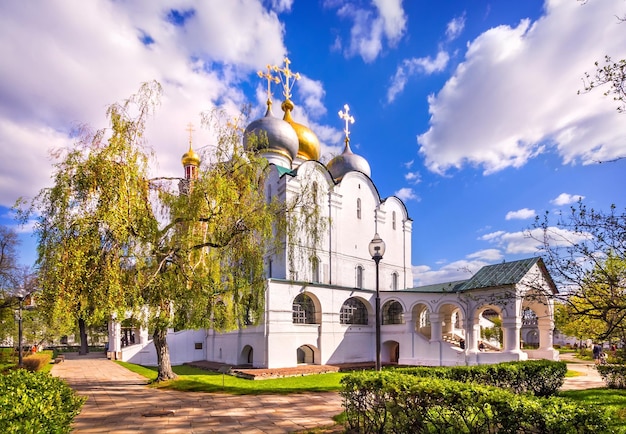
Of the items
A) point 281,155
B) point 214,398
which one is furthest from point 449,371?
point 281,155

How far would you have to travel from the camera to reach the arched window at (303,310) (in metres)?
22.3

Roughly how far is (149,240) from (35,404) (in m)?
7.73

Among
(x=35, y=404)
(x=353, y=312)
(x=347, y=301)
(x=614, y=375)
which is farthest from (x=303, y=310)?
(x=35, y=404)

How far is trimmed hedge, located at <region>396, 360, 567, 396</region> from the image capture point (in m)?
10.1

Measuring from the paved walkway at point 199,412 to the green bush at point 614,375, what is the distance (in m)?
1.19

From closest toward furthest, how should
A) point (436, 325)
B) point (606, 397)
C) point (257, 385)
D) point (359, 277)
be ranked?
point (606, 397) → point (257, 385) → point (436, 325) → point (359, 277)

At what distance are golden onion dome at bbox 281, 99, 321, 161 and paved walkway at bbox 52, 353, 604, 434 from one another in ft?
65.4

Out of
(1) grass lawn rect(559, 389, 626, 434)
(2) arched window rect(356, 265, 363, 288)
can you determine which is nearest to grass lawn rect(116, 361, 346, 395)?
(1) grass lawn rect(559, 389, 626, 434)

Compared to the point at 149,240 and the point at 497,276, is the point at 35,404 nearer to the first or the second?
the point at 149,240

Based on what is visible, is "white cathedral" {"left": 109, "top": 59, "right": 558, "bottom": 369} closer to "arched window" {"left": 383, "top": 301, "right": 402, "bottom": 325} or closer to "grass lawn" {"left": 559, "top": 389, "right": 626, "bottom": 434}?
"arched window" {"left": 383, "top": 301, "right": 402, "bottom": 325}

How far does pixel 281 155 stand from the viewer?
26.9 m

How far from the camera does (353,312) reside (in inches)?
978

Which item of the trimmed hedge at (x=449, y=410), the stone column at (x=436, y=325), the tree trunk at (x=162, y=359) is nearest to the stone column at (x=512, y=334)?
the stone column at (x=436, y=325)

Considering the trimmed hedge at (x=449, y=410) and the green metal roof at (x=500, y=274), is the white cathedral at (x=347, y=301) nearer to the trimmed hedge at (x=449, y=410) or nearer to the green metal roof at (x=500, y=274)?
the green metal roof at (x=500, y=274)
